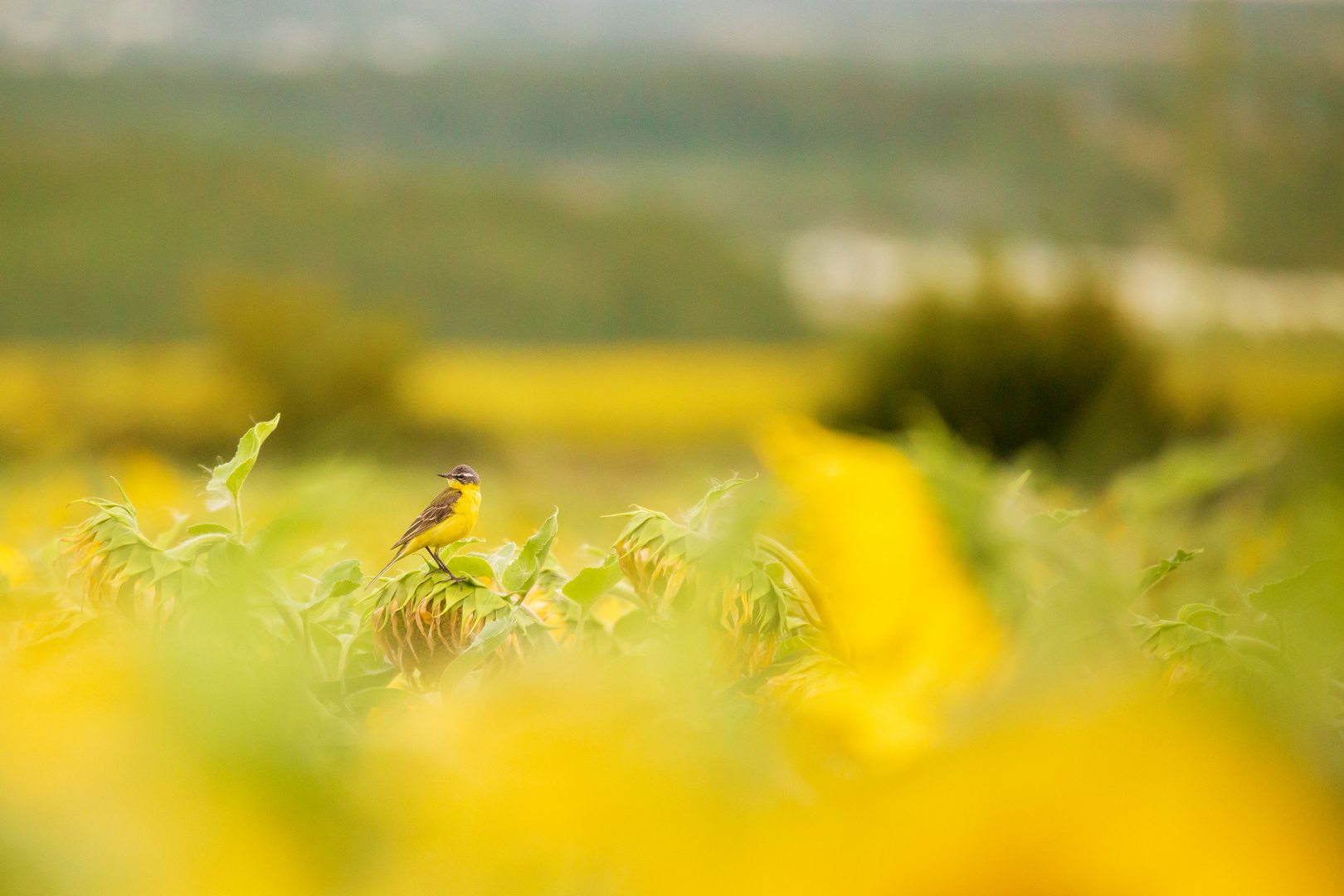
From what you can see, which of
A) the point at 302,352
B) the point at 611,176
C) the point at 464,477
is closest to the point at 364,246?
the point at 302,352

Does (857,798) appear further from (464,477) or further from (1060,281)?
(1060,281)

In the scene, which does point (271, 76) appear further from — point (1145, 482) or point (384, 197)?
point (1145, 482)

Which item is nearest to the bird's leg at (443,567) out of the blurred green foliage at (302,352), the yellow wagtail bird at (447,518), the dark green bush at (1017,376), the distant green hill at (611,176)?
the yellow wagtail bird at (447,518)

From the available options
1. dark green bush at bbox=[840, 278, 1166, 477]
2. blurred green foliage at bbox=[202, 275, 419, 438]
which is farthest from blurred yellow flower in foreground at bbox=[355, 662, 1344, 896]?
blurred green foliage at bbox=[202, 275, 419, 438]

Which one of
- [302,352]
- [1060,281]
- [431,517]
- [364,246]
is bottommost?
[431,517]

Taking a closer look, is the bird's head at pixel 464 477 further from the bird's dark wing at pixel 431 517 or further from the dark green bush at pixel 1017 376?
the dark green bush at pixel 1017 376

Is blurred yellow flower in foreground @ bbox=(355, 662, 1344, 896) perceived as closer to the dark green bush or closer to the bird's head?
the bird's head
